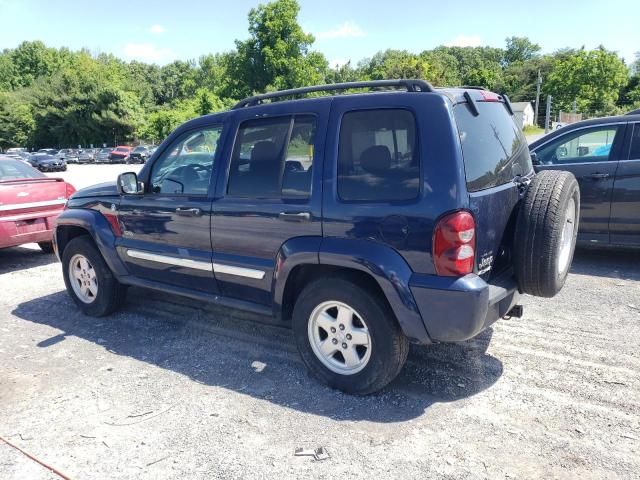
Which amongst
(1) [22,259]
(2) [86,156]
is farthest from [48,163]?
(1) [22,259]

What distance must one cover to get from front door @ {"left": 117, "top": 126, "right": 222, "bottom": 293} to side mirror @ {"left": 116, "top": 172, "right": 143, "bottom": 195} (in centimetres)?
6

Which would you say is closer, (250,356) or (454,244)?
(454,244)

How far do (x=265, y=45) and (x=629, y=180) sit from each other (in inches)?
2281

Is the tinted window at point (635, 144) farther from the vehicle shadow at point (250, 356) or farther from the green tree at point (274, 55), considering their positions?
the green tree at point (274, 55)

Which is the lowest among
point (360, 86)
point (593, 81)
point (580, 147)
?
point (580, 147)

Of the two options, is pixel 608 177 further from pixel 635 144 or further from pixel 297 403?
pixel 297 403

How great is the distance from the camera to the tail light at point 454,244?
2.81 meters

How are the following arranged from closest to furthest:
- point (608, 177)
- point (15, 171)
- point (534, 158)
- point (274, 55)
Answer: point (608, 177) < point (534, 158) < point (15, 171) < point (274, 55)

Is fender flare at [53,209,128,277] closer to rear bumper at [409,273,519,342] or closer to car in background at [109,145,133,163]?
rear bumper at [409,273,519,342]

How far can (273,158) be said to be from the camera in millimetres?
3604

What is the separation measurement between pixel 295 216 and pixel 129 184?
1.85m

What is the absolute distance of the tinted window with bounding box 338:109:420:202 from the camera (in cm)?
300

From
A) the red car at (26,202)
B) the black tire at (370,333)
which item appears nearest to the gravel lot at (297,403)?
the black tire at (370,333)

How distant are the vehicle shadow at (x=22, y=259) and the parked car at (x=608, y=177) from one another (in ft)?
23.5
